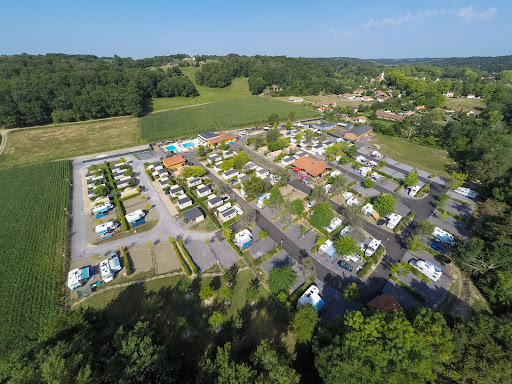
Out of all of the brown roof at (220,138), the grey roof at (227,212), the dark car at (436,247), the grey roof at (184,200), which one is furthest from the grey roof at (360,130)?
the grey roof at (184,200)

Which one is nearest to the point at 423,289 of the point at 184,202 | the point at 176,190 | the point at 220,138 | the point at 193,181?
the point at 184,202

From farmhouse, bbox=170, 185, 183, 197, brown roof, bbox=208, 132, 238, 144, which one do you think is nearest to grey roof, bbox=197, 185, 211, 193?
farmhouse, bbox=170, 185, 183, 197

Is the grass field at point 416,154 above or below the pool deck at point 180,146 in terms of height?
above

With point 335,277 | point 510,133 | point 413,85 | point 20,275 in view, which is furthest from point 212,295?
point 413,85

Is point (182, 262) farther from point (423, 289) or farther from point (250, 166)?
point (423, 289)

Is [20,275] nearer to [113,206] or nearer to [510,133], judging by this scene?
[113,206]

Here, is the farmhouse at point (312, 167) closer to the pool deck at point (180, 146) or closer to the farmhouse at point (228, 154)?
the farmhouse at point (228, 154)
